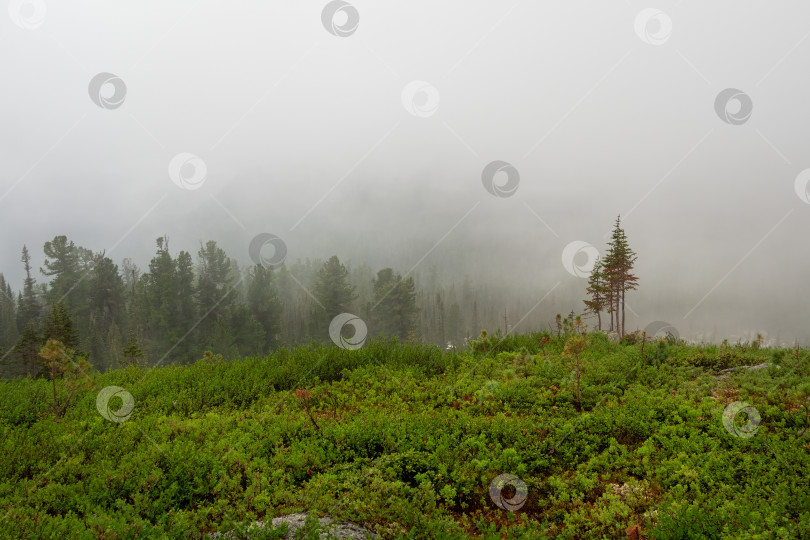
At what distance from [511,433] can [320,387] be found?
5.48 meters

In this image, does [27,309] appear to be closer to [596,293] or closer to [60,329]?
[60,329]

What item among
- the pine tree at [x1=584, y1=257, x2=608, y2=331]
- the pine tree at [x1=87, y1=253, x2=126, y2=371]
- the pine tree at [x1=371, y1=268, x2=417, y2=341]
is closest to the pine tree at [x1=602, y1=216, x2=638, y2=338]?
the pine tree at [x1=584, y1=257, x2=608, y2=331]

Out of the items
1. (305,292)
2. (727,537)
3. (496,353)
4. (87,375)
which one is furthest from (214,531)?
(305,292)

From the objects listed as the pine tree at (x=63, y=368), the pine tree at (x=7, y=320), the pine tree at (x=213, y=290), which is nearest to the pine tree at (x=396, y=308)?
the pine tree at (x=213, y=290)

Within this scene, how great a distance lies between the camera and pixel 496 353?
1520 centimetres

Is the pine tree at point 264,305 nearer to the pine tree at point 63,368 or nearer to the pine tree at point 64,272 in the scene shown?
the pine tree at point 64,272

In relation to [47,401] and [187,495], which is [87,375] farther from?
[187,495]
